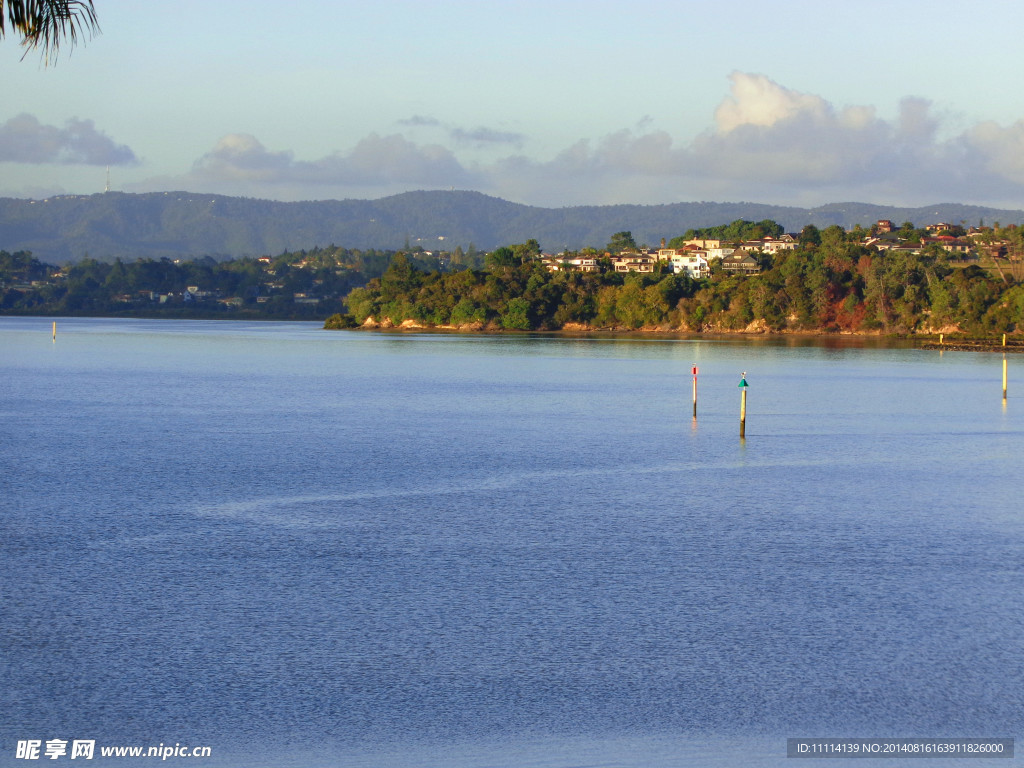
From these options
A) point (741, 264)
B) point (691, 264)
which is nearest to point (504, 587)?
point (741, 264)

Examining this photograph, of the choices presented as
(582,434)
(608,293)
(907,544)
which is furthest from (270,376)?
(608,293)

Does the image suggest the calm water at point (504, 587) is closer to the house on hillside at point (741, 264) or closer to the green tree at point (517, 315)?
the green tree at point (517, 315)

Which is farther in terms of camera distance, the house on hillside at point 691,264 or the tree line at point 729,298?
the house on hillside at point 691,264

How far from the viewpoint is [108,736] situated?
40.9 feet

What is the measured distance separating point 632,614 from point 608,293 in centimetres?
14219

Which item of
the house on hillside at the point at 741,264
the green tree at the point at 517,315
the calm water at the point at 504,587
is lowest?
the calm water at the point at 504,587

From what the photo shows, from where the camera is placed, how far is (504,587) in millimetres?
18641

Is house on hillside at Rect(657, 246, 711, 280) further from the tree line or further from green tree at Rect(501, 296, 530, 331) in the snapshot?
green tree at Rect(501, 296, 530, 331)

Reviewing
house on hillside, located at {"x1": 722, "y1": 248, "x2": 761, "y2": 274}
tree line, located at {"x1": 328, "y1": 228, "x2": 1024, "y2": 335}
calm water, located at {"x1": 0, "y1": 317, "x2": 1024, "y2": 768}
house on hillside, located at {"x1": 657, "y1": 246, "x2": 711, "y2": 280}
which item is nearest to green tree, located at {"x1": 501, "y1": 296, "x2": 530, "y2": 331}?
tree line, located at {"x1": 328, "y1": 228, "x2": 1024, "y2": 335}

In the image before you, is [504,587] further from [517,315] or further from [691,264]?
[691,264]

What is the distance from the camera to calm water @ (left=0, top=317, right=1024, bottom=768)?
1297cm

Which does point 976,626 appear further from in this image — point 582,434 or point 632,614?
point 582,434

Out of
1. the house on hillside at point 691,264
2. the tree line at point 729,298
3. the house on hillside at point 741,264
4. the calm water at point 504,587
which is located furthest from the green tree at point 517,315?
the calm water at point 504,587

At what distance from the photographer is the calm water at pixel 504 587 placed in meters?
13.0
